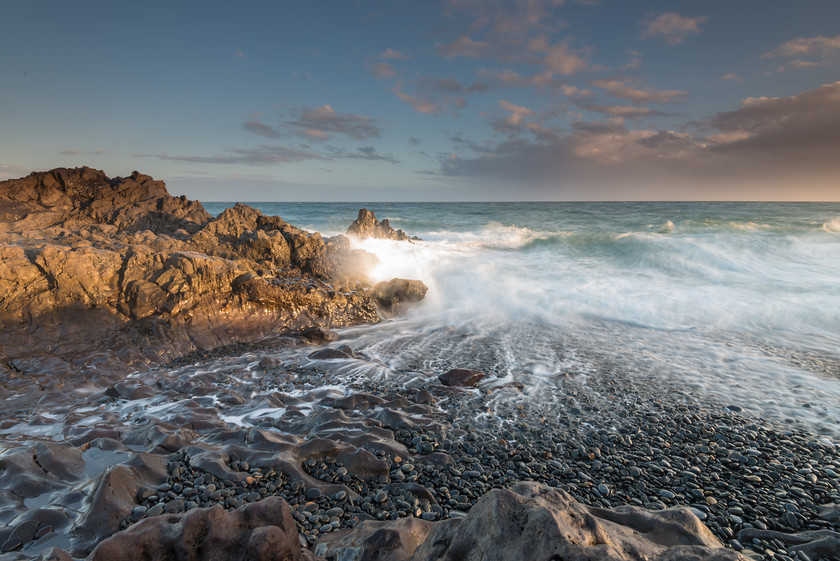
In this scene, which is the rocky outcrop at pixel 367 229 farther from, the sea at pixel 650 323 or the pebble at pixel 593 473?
the pebble at pixel 593 473

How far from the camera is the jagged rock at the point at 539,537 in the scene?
1.87 metres

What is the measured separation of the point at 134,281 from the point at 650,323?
465 inches

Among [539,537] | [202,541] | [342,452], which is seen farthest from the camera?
[342,452]

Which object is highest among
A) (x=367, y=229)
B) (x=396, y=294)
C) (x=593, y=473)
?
(x=367, y=229)

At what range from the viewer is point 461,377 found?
6.38m

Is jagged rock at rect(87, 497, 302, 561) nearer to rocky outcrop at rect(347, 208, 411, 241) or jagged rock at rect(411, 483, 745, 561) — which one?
jagged rock at rect(411, 483, 745, 561)

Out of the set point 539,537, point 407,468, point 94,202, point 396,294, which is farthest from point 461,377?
point 94,202

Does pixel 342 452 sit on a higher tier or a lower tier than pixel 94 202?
lower

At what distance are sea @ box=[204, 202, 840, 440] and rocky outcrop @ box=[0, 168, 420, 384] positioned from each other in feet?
5.23

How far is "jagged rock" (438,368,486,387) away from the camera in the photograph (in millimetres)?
6316

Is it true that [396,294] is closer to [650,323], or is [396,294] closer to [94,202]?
[650,323]

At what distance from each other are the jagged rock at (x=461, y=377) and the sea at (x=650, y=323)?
53 centimetres

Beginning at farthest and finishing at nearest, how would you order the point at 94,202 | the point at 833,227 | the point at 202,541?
the point at 833,227, the point at 94,202, the point at 202,541

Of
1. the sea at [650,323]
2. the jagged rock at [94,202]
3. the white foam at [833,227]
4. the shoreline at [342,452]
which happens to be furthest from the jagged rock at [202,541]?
the white foam at [833,227]
